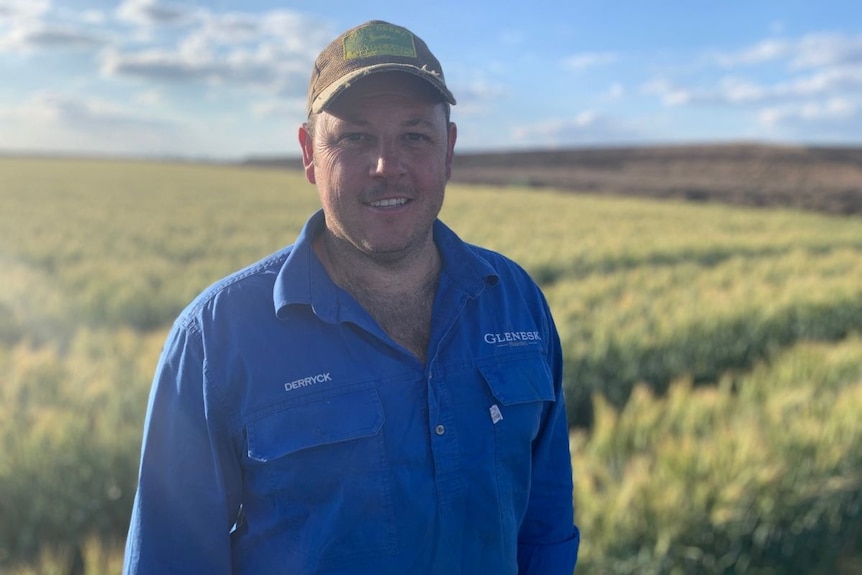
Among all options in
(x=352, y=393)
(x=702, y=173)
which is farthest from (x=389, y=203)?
(x=702, y=173)

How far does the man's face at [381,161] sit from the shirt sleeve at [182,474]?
44 cm

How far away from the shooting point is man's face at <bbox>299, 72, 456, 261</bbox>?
4.93 ft

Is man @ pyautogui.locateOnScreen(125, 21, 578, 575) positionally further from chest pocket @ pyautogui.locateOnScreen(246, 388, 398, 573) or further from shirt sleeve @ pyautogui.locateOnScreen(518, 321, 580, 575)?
shirt sleeve @ pyautogui.locateOnScreen(518, 321, 580, 575)

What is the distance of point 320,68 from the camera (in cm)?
163

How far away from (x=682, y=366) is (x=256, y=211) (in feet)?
55.2

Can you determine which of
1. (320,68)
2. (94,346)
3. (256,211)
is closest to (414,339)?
(320,68)

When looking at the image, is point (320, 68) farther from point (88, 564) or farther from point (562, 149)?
point (562, 149)

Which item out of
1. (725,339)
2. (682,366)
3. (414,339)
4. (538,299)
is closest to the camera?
(414,339)

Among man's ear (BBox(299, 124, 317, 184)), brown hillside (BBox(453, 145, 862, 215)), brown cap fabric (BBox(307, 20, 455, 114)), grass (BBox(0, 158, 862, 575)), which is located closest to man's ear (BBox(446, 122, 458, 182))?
brown cap fabric (BBox(307, 20, 455, 114))

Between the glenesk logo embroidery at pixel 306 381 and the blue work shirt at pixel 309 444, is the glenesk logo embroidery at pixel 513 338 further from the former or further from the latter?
the glenesk logo embroidery at pixel 306 381

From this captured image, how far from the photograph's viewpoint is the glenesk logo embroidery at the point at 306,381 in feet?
4.67

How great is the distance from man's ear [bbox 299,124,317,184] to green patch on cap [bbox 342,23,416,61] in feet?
0.73

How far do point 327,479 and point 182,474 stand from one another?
31 cm

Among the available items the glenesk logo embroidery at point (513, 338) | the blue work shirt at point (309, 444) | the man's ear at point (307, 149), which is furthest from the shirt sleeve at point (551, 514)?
the man's ear at point (307, 149)
